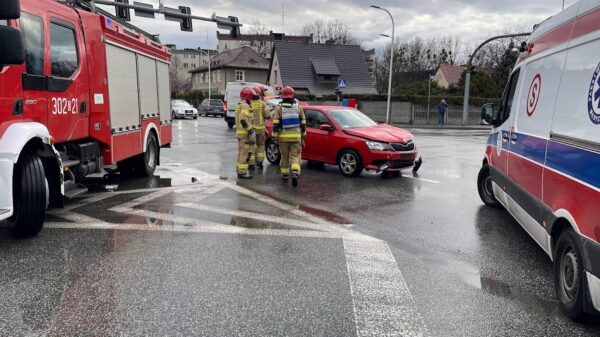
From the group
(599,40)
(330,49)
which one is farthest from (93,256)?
(330,49)

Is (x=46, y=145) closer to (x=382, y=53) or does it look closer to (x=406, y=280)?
(x=406, y=280)

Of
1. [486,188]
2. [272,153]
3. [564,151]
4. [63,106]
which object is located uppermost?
[63,106]

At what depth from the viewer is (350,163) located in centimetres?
1023

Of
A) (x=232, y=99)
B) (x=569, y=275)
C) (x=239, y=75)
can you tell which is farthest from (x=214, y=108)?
(x=569, y=275)

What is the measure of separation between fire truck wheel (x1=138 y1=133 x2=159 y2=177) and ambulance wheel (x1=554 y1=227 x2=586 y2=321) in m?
7.88

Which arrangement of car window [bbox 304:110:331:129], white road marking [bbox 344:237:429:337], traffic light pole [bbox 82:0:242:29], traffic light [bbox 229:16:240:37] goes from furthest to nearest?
traffic light [bbox 229:16:240:37]
traffic light pole [bbox 82:0:242:29]
car window [bbox 304:110:331:129]
white road marking [bbox 344:237:429:337]

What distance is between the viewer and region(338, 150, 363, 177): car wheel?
10.1 meters

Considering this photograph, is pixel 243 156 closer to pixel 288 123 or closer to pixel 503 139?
pixel 288 123

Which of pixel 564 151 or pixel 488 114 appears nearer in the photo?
pixel 564 151

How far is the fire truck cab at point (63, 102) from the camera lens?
5.07 m

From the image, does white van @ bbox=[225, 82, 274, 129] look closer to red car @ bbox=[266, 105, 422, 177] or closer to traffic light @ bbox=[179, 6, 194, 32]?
traffic light @ bbox=[179, 6, 194, 32]

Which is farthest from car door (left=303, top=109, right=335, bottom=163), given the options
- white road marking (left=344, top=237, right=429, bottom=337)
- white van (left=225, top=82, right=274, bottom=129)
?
white van (left=225, top=82, right=274, bottom=129)

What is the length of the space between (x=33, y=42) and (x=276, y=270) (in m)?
4.13

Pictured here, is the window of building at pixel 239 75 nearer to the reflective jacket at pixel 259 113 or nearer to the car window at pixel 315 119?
the car window at pixel 315 119
